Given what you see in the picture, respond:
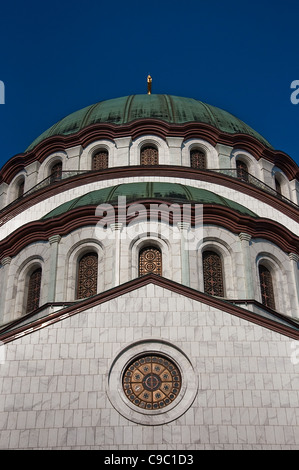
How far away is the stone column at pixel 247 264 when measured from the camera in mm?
26109

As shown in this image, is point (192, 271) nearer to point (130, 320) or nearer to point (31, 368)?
point (130, 320)

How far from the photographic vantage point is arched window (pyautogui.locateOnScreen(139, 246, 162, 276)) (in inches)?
1037

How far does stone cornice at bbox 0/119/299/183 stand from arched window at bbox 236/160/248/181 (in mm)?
729

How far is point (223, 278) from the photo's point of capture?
26719 mm

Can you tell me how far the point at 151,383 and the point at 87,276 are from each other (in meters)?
8.81

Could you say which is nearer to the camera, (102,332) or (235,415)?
(235,415)

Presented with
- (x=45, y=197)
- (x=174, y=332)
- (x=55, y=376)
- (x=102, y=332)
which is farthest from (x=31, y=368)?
(x=45, y=197)

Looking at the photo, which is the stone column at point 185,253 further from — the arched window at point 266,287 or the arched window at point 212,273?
the arched window at point 266,287

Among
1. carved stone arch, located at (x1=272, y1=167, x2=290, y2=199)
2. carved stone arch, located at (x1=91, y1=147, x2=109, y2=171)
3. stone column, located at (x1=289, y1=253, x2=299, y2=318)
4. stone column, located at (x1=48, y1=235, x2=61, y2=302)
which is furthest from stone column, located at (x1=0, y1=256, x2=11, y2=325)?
carved stone arch, located at (x1=272, y1=167, x2=290, y2=199)

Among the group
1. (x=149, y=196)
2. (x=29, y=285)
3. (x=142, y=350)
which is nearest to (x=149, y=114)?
(x=149, y=196)

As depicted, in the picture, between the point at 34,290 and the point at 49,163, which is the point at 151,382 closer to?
the point at 34,290

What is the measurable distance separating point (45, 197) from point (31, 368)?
47.9ft

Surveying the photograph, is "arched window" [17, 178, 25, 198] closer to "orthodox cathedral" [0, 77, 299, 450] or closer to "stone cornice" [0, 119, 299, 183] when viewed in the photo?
"orthodox cathedral" [0, 77, 299, 450]
